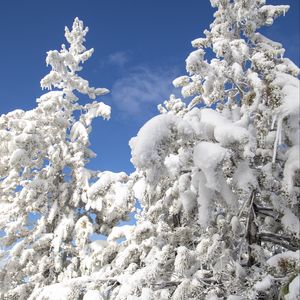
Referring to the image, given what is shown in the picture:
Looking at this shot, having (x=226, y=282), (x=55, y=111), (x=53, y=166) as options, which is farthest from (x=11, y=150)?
(x=226, y=282)

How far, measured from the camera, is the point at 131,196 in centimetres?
1123

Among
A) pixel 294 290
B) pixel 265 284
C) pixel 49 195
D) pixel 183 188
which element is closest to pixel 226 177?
pixel 183 188

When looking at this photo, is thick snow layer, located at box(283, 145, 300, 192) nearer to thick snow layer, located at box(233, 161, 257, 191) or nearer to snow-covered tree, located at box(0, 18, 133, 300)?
thick snow layer, located at box(233, 161, 257, 191)

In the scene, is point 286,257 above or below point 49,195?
below

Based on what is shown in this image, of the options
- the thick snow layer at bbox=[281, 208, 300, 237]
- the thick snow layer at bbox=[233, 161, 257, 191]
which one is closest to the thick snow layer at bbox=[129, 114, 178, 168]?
the thick snow layer at bbox=[233, 161, 257, 191]

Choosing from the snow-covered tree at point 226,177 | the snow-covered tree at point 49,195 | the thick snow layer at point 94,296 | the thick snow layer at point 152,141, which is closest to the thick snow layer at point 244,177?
the snow-covered tree at point 226,177

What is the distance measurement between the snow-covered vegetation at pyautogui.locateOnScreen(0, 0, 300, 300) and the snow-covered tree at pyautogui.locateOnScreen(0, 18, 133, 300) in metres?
0.06

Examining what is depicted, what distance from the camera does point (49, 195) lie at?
16.6m

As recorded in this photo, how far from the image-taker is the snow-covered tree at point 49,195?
1512 cm

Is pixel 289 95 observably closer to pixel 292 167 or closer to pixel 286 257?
pixel 292 167

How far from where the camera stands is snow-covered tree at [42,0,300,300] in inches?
176

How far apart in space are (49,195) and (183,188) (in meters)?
11.6

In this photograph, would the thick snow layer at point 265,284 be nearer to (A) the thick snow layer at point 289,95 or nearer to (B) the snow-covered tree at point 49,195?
(A) the thick snow layer at point 289,95

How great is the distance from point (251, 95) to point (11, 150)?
11.8 metres
